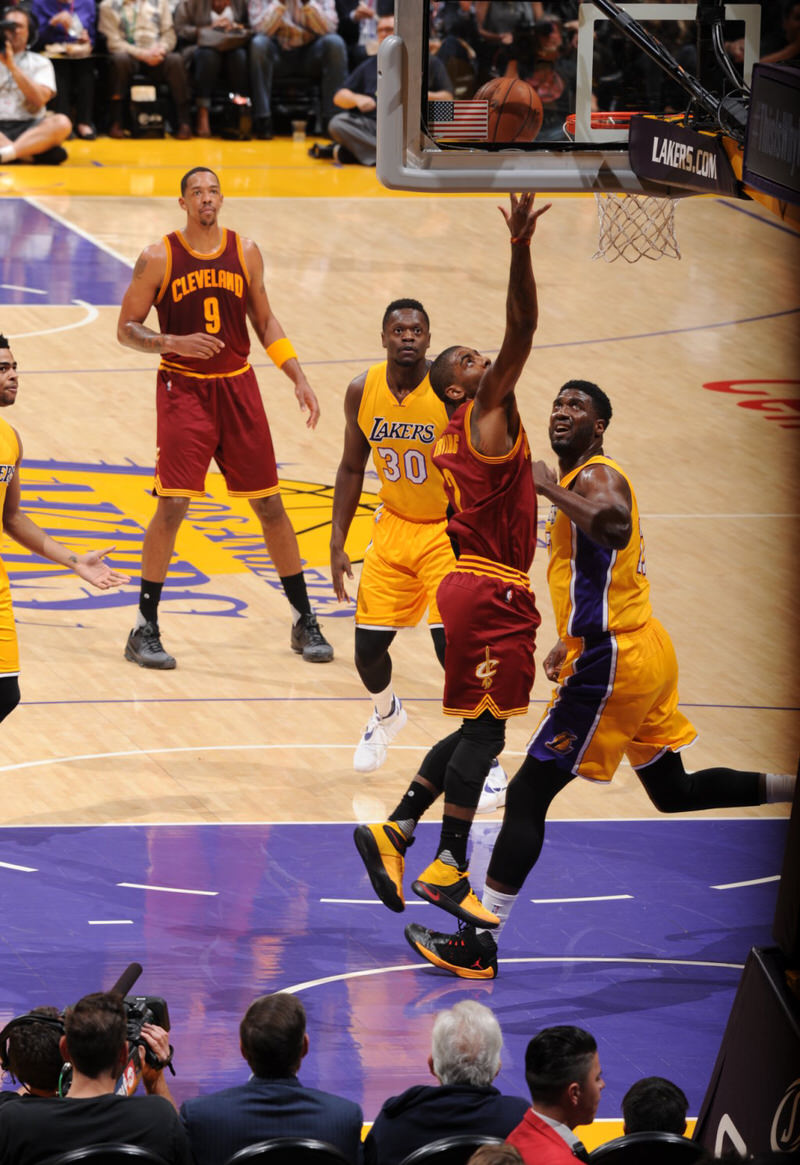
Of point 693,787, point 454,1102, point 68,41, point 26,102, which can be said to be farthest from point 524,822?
point 68,41

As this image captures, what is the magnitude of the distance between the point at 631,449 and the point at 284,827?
5.55 m

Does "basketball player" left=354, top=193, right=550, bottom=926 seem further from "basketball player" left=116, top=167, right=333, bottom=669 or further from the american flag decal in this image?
"basketball player" left=116, top=167, right=333, bottom=669

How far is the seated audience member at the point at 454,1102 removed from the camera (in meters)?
4.50

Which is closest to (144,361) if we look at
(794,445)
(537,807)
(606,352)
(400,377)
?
(606,352)

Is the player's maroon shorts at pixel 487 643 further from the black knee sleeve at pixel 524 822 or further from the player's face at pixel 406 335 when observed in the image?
the player's face at pixel 406 335

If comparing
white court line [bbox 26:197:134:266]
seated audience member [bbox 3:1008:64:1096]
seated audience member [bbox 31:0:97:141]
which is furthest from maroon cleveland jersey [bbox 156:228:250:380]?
seated audience member [bbox 31:0:97:141]

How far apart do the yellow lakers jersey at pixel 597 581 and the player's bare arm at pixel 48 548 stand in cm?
159

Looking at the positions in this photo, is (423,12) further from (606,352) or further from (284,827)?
(606,352)

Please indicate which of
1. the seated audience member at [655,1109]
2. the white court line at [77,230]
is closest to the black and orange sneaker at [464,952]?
the seated audience member at [655,1109]

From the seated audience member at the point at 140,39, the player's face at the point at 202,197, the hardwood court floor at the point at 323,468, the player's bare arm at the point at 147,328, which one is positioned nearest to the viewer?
the hardwood court floor at the point at 323,468

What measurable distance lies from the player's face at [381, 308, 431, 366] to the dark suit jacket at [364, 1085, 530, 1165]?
3794 mm

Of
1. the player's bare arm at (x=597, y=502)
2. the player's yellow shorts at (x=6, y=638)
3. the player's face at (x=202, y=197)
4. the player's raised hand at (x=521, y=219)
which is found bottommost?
the player's yellow shorts at (x=6, y=638)

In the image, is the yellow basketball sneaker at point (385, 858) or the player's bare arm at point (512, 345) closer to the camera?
the player's bare arm at point (512, 345)

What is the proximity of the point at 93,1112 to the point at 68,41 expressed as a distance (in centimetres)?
1856
